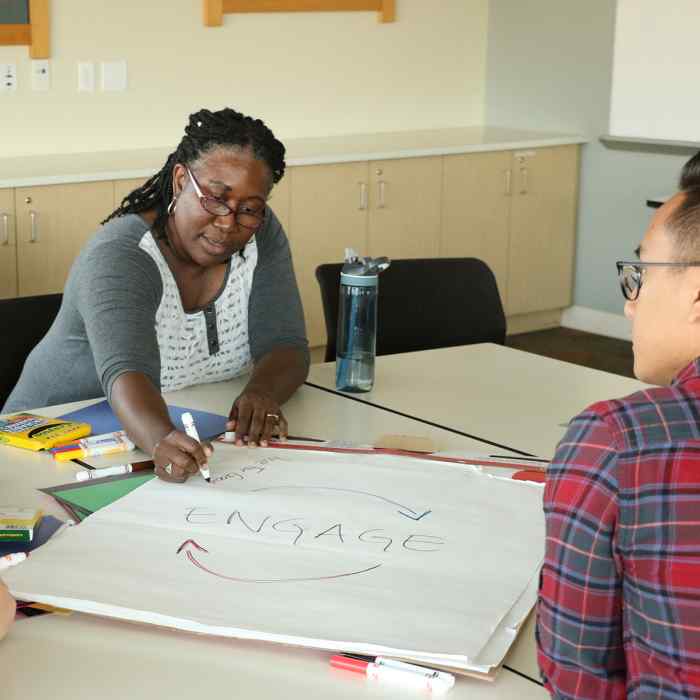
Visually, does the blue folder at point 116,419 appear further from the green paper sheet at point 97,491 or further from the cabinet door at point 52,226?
the cabinet door at point 52,226

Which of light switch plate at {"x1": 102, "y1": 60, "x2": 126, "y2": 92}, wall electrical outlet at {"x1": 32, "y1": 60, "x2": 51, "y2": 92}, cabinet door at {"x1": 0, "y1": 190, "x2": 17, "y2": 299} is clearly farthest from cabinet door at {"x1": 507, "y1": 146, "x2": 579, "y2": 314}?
cabinet door at {"x1": 0, "y1": 190, "x2": 17, "y2": 299}

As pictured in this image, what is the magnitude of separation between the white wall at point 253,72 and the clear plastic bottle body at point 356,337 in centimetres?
263

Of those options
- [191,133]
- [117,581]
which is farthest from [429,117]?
[117,581]

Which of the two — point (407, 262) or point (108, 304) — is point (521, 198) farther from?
point (108, 304)

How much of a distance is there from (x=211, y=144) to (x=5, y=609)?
3.97 feet

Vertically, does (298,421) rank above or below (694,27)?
below

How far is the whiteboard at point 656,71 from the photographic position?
530cm

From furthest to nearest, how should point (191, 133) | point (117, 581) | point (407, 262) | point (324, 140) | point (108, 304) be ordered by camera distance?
point (324, 140) → point (407, 262) → point (191, 133) → point (108, 304) → point (117, 581)

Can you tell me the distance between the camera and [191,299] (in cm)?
238

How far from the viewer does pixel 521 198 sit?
563 cm

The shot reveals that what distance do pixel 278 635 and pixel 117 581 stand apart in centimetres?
23

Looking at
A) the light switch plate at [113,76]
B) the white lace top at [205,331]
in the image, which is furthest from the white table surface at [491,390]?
the light switch plate at [113,76]

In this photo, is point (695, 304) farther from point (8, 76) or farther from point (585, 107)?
point (585, 107)

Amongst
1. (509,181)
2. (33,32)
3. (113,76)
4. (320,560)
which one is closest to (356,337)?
(320,560)
